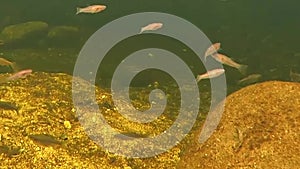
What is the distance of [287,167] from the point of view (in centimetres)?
472

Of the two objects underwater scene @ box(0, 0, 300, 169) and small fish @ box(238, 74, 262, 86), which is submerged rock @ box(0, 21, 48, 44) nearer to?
underwater scene @ box(0, 0, 300, 169)

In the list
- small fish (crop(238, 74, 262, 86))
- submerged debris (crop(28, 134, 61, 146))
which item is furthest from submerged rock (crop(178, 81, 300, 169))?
small fish (crop(238, 74, 262, 86))

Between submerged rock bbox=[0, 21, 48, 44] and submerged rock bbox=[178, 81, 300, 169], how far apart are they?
1293cm

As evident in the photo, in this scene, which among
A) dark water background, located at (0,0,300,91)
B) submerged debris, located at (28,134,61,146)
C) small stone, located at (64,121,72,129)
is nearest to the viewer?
submerged debris, located at (28,134,61,146)

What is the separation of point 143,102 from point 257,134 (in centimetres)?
441

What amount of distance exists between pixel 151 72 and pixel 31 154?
7213 millimetres

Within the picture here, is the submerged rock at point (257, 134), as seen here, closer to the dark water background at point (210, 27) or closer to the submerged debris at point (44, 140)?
the submerged debris at point (44, 140)

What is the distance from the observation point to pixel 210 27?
2369 centimetres

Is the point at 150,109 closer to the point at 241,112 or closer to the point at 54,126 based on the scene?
the point at 54,126

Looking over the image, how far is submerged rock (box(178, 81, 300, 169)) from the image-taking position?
4.88 metres

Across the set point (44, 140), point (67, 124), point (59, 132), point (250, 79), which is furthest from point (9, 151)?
point (250, 79)

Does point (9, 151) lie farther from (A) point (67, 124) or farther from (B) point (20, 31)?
(B) point (20, 31)

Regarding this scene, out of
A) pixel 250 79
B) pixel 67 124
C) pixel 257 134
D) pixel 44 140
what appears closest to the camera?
pixel 257 134

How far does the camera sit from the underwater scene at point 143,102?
534 centimetres
